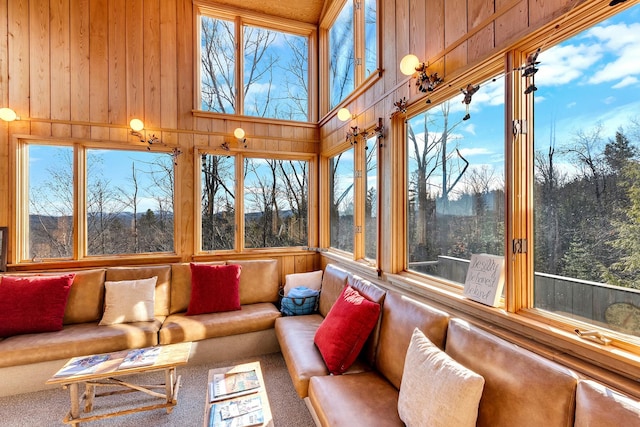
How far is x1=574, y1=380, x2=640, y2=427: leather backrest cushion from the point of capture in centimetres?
86

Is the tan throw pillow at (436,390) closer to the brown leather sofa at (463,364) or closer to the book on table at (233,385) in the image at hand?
the brown leather sofa at (463,364)

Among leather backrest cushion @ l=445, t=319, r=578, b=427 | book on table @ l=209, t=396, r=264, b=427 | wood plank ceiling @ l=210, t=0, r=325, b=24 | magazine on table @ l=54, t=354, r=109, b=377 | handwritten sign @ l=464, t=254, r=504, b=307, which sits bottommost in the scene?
book on table @ l=209, t=396, r=264, b=427

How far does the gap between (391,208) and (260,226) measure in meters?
2.12

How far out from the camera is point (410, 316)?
178cm

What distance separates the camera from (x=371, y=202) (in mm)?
2951

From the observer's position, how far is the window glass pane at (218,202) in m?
3.78

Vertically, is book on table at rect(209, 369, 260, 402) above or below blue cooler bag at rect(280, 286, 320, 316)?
below

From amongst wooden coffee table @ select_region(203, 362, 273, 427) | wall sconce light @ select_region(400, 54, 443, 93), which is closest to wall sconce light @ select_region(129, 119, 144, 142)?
wooden coffee table @ select_region(203, 362, 273, 427)

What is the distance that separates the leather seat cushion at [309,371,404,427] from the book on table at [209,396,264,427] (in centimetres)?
33

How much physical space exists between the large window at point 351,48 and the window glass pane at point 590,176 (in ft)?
5.48

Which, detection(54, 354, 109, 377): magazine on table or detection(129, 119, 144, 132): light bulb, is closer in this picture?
detection(54, 354, 109, 377): magazine on table

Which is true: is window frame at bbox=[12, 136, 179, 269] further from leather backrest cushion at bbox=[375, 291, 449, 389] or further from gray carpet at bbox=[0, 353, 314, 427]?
leather backrest cushion at bbox=[375, 291, 449, 389]

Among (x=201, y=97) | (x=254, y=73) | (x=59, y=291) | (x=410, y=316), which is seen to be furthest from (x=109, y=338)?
(x=254, y=73)

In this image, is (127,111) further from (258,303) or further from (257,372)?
(257,372)
